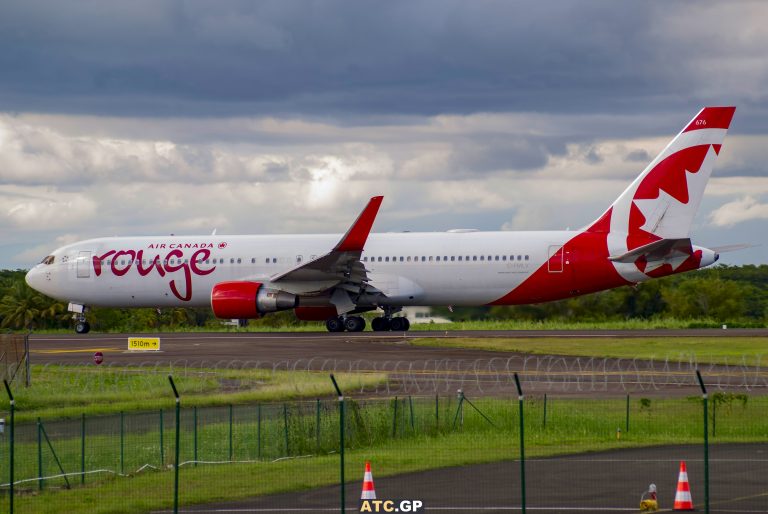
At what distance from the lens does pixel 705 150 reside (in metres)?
53.9

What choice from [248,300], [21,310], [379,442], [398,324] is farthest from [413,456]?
[21,310]

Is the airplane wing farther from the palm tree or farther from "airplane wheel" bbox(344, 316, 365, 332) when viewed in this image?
the palm tree

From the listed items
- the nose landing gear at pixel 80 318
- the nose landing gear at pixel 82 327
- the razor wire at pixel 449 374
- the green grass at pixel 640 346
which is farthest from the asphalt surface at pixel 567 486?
the nose landing gear at pixel 82 327

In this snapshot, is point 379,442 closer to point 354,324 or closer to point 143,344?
point 143,344

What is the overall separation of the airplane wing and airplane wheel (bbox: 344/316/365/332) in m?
0.90

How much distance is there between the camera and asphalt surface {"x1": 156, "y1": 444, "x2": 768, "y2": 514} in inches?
746

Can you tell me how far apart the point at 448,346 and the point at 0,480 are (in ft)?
93.1

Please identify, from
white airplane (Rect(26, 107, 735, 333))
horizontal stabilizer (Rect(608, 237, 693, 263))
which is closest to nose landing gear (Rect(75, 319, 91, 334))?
white airplane (Rect(26, 107, 735, 333))

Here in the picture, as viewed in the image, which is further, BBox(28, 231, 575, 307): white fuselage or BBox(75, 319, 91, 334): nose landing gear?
BBox(75, 319, 91, 334): nose landing gear

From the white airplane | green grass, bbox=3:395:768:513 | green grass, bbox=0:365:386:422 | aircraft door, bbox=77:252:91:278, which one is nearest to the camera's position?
green grass, bbox=3:395:768:513

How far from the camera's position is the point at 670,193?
177 feet

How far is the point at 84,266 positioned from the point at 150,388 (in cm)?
2635

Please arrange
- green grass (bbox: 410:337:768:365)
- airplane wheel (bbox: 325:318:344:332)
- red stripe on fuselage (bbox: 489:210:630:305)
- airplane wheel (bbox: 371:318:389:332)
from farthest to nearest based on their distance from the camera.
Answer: airplane wheel (bbox: 371:318:389:332) < airplane wheel (bbox: 325:318:344:332) < red stripe on fuselage (bbox: 489:210:630:305) < green grass (bbox: 410:337:768:365)

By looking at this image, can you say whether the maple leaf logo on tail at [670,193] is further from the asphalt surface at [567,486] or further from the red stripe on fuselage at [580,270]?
the asphalt surface at [567,486]
